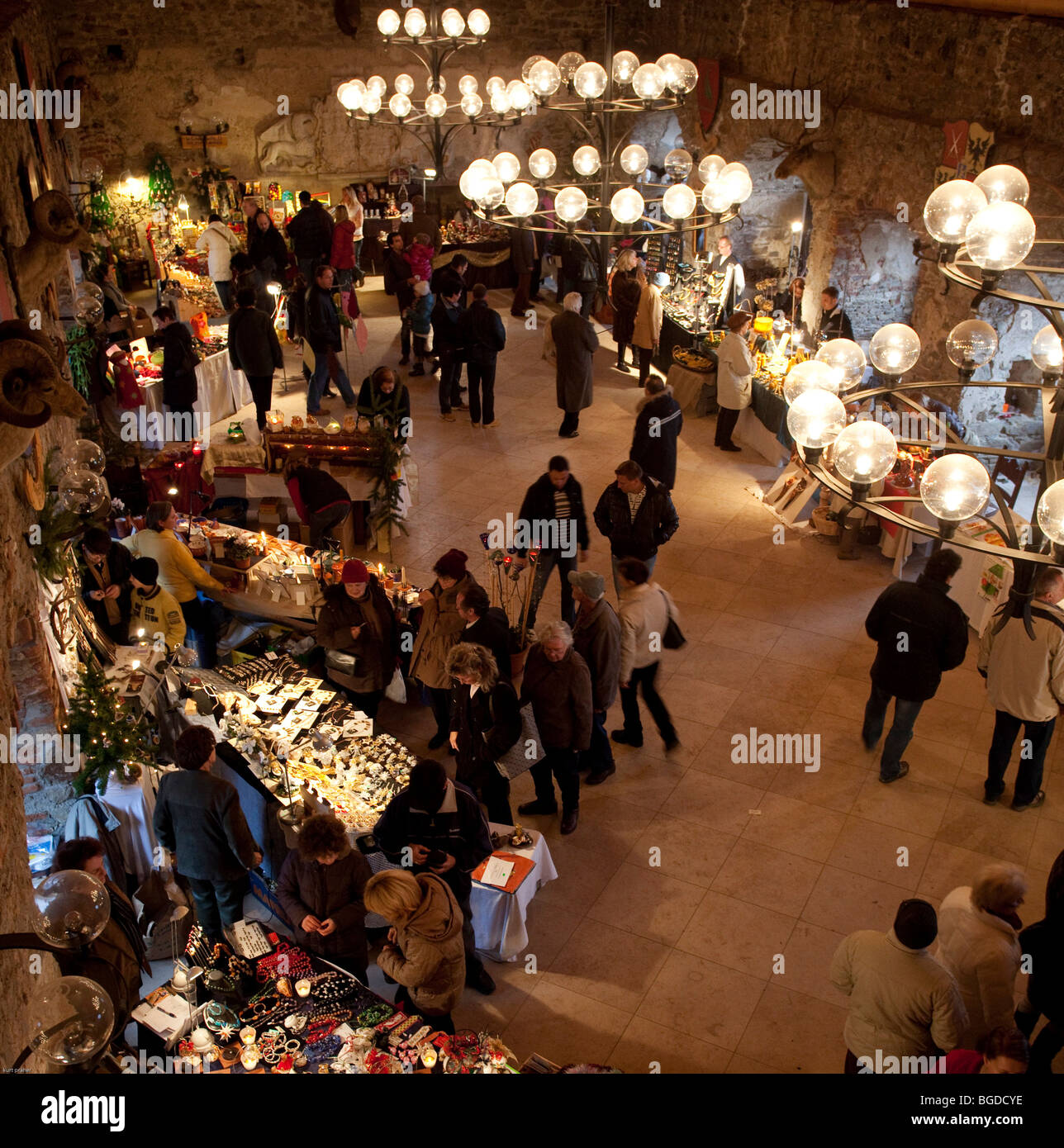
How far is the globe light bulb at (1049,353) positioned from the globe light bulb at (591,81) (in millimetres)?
4043

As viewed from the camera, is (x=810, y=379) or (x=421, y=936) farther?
(x=421, y=936)

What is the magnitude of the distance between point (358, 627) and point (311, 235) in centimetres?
797

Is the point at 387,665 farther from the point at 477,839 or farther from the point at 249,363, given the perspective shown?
the point at 249,363

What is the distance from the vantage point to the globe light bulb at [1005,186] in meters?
3.85

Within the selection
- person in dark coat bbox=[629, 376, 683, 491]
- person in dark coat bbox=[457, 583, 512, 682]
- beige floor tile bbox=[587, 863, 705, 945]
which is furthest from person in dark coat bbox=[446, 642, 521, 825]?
person in dark coat bbox=[629, 376, 683, 491]

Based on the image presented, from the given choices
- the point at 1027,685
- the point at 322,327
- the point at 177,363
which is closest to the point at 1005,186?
the point at 1027,685

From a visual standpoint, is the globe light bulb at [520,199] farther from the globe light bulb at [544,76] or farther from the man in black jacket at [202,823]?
the man in black jacket at [202,823]

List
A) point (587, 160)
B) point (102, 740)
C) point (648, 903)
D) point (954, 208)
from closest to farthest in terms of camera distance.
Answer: point (954, 208), point (102, 740), point (648, 903), point (587, 160)

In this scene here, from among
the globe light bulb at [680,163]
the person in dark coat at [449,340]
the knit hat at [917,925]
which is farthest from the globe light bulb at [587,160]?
the knit hat at [917,925]

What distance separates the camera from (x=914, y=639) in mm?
5711

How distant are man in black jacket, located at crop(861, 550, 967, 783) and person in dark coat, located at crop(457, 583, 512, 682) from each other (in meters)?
1.95

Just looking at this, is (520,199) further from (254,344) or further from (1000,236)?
(1000,236)
